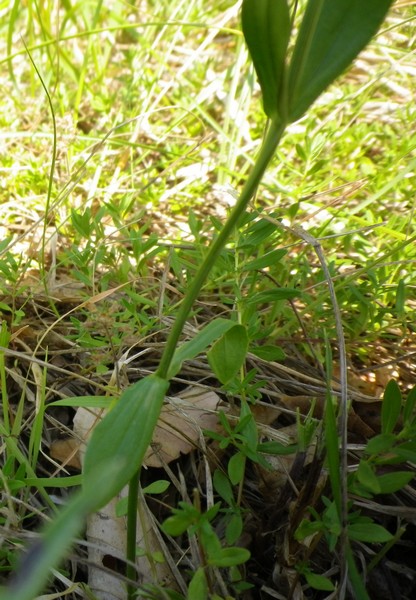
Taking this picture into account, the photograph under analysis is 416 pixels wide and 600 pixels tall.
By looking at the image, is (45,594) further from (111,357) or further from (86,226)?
(86,226)

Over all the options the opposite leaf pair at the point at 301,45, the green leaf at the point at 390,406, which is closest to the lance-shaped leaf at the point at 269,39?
the opposite leaf pair at the point at 301,45

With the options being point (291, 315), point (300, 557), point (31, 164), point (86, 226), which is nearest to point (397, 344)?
point (291, 315)

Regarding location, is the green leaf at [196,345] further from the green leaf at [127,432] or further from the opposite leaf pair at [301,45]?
the opposite leaf pair at [301,45]

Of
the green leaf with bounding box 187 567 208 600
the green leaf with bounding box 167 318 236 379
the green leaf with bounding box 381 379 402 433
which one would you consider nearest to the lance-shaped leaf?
the green leaf with bounding box 167 318 236 379

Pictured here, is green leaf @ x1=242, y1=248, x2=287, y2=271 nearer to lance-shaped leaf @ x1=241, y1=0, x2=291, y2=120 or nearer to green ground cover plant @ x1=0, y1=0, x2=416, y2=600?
green ground cover plant @ x1=0, y1=0, x2=416, y2=600

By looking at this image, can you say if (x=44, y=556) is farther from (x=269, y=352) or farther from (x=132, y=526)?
(x=269, y=352)

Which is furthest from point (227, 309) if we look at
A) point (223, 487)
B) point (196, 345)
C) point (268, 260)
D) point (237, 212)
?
point (237, 212)
